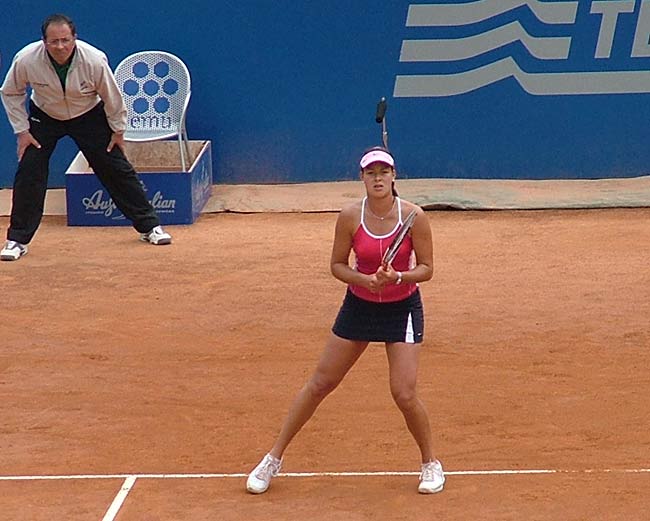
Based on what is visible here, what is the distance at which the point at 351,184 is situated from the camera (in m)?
13.1

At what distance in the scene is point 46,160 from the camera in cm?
1077

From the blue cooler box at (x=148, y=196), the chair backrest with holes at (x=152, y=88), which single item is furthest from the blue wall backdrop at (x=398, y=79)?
the blue cooler box at (x=148, y=196)

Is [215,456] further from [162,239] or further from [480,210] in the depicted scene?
[480,210]

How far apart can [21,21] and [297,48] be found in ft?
8.66

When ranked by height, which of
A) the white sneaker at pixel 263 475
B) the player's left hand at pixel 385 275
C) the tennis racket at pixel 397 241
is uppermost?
the tennis racket at pixel 397 241

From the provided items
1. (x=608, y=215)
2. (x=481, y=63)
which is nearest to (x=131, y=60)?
(x=481, y=63)

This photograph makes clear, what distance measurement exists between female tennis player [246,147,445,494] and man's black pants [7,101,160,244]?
528cm

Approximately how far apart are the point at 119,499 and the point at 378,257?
159 cm

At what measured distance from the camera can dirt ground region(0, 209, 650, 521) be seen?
6.00 metres

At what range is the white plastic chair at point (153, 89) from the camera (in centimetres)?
1260

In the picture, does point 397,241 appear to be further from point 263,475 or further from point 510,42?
point 510,42

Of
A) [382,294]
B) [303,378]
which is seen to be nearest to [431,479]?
[382,294]

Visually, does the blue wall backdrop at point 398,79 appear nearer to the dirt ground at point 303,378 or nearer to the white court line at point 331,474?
the dirt ground at point 303,378

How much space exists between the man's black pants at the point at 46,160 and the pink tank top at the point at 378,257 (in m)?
5.34
